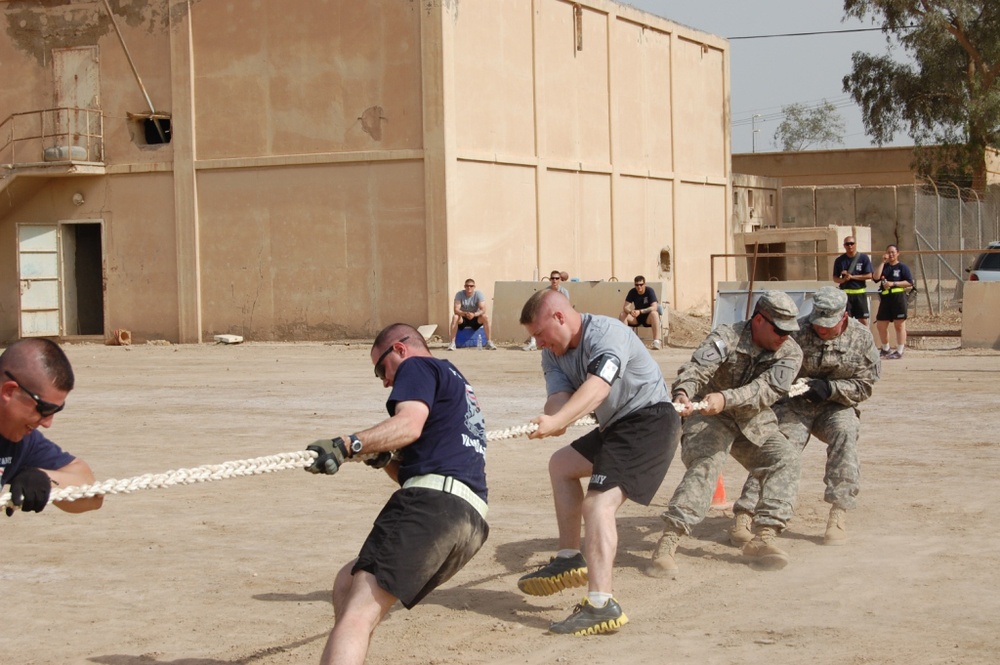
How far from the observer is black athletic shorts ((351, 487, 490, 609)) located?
496 cm

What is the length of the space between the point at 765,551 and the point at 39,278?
2539 centimetres

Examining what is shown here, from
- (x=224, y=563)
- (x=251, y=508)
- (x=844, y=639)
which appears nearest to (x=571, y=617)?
(x=844, y=639)

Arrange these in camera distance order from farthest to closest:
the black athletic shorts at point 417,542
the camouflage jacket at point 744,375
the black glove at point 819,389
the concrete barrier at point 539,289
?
the concrete barrier at point 539,289
the black glove at point 819,389
the camouflage jacket at point 744,375
the black athletic shorts at point 417,542

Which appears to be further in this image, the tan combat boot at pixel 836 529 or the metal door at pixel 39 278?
the metal door at pixel 39 278

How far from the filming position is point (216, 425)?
14.4m

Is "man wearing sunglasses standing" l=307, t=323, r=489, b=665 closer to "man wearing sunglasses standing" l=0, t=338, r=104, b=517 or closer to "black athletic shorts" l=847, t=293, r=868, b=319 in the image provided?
"man wearing sunglasses standing" l=0, t=338, r=104, b=517

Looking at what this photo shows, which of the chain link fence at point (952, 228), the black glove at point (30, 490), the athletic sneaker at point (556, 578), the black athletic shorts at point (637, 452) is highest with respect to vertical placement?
the chain link fence at point (952, 228)

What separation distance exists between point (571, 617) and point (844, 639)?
1.33 m

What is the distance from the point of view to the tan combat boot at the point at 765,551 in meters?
7.86

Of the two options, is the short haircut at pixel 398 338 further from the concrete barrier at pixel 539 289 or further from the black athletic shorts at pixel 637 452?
the concrete barrier at pixel 539 289

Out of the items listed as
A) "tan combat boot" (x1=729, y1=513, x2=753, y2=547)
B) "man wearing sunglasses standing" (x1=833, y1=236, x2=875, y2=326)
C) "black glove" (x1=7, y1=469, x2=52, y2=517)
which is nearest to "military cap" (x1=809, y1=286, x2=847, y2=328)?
"tan combat boot" (x1=729, y1=513, x2=753, y2=547)

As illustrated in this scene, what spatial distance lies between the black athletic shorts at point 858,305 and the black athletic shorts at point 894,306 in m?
0.73

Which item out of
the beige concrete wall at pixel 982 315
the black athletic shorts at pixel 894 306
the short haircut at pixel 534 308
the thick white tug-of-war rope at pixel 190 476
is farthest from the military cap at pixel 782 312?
the beige concrete wall at pixel 982 315

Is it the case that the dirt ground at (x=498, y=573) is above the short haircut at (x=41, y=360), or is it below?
below
